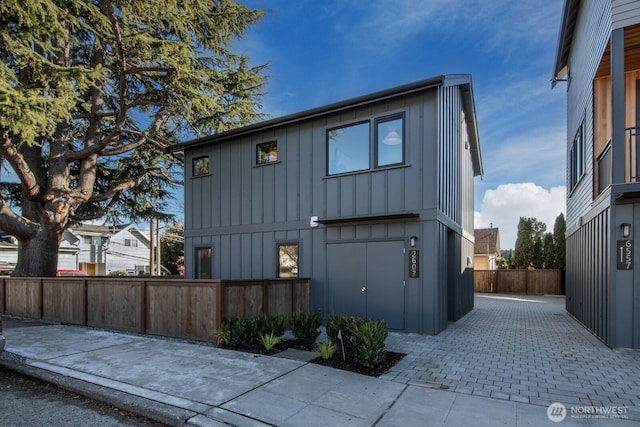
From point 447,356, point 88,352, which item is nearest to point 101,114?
point 88,352

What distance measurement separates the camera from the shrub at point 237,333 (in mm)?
6703

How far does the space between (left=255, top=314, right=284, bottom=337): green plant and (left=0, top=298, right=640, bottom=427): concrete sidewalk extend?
2.29ft

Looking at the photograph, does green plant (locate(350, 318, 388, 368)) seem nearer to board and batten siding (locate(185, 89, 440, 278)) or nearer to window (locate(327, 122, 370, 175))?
board and batten siding (locate(185, 89, 440, 278))

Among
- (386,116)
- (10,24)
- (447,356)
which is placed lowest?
(447,356)

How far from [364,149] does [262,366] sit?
553cm

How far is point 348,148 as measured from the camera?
31.0 ft

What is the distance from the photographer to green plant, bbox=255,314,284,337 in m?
6.87

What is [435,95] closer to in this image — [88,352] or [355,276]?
[355,276]

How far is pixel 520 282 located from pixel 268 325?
1895 cm

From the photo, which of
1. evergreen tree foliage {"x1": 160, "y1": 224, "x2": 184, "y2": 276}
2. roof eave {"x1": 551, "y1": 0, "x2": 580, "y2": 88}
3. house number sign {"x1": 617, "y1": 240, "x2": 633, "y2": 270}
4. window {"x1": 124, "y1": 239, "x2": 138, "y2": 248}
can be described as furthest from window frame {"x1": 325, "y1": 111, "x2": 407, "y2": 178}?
window {"x1": 124, "y1": 239, "x2": 138, "y2": 248}

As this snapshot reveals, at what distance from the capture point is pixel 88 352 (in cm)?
650

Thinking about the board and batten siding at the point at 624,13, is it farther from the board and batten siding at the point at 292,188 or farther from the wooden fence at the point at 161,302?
the wooden fence at the point at 161,302

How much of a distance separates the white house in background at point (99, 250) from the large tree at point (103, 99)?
637 inches

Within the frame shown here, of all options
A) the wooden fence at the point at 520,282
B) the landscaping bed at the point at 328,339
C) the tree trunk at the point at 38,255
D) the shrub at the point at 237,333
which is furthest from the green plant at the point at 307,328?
the wooden fence at the point at 520,282
